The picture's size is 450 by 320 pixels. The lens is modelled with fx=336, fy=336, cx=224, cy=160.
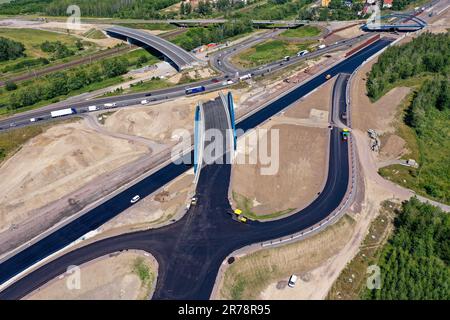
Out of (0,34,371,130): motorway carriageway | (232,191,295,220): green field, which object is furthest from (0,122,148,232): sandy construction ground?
(232,191,295,220): green field

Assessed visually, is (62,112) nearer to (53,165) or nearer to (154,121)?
(154,121)

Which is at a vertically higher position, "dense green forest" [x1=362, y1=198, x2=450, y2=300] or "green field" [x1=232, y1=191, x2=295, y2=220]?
"green field" [x1=232, y1=191, x2=295, y2=220]

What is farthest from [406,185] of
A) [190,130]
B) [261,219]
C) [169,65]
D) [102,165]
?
[169,65]

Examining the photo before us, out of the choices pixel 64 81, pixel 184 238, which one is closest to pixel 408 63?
pixel 184 238

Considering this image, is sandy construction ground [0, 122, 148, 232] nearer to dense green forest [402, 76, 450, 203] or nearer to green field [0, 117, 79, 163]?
green field [0, 117, 79, 163]

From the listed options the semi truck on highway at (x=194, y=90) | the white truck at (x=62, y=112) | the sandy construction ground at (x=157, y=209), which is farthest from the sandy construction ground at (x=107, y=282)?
the semi truck on highway at (x=194, y=90)

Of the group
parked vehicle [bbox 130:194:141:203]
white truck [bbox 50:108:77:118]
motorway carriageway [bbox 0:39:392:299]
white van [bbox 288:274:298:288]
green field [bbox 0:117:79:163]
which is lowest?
white van [bbox 288:274:298:288]

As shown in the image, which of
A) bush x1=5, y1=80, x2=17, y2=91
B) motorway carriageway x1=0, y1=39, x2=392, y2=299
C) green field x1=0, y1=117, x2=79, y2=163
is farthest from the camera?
bush x1=5, y1=80, x2=17, y2=91
